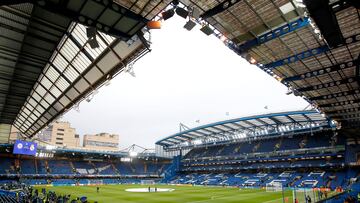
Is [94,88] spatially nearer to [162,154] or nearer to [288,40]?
[288,40]

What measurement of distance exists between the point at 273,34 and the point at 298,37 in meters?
1.93

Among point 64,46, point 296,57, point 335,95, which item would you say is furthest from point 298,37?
point 64,46

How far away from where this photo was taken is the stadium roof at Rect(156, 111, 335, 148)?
62425 millimetres

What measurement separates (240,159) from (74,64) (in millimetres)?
67432

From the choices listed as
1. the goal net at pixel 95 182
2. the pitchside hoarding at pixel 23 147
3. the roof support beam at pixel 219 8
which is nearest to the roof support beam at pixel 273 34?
the roof support beam at pixel 219 8

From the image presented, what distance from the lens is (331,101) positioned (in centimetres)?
2858

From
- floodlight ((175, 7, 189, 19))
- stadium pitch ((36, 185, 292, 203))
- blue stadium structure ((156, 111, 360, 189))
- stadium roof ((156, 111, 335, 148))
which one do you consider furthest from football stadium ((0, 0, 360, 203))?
stadium roof ((156, 111, 335, 148))

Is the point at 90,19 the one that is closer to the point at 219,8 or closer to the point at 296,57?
the point at 219,8

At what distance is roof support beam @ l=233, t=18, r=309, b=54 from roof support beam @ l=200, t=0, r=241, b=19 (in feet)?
14.7

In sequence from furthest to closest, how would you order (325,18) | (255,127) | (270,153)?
1. (255,127)
2. (270,153)
3. (325,18)

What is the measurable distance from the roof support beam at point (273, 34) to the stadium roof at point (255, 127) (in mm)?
45033

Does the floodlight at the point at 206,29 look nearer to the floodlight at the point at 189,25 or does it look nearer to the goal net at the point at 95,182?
the floodlight at the point at 189,25

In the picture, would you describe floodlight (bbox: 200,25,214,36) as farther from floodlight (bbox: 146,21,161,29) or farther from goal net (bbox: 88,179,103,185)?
goal net (bbox: 88,179,103,185)

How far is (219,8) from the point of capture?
13375 mm
